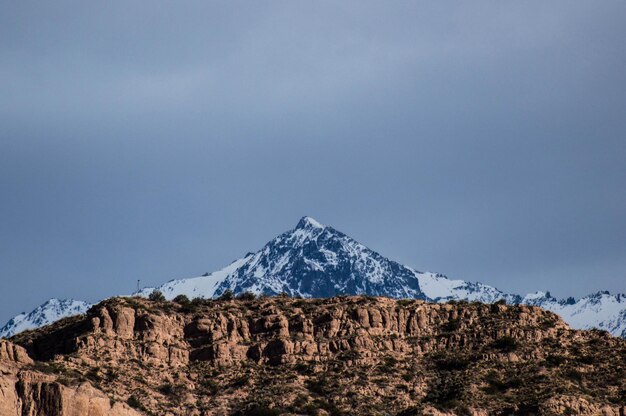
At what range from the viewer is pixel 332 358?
167625mm

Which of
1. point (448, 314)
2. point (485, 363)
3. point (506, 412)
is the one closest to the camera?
point (506, 412)

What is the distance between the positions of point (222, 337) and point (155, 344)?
29.3ft

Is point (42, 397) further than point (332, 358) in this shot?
No

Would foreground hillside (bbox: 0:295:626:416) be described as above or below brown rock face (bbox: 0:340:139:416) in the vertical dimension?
above

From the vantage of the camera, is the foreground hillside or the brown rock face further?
the foreground hillside

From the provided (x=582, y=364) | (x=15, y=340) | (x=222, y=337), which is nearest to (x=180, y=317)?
(x=222, y=337)

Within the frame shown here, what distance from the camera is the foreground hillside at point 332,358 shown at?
15625 centimetres

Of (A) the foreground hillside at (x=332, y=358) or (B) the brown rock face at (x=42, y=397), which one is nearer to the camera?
(B) the brown rock face at (x=42, y=397)

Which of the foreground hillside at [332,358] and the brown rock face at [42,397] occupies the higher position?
the foreground hillside at [332,358]

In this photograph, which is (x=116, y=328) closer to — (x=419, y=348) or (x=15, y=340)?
(x=15, y=340)

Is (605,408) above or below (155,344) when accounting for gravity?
below

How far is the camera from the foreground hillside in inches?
6152

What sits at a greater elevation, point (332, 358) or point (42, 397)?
point (332, 358)

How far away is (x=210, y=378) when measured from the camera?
534 ft
